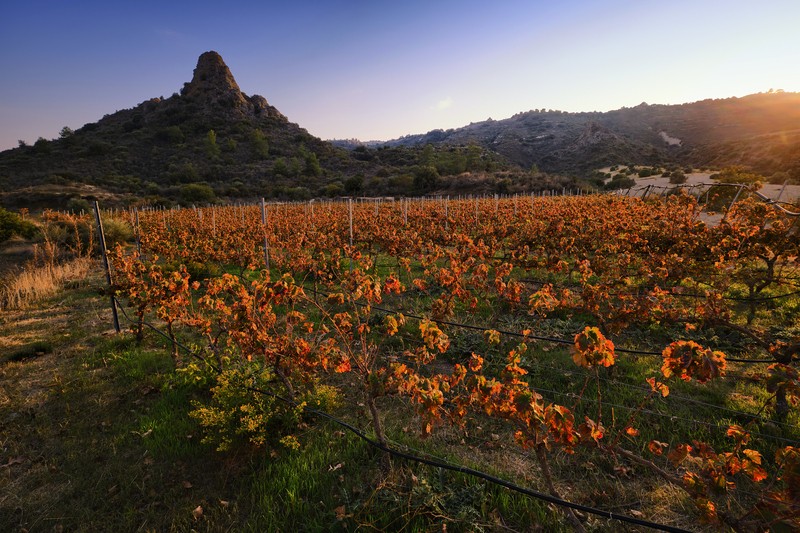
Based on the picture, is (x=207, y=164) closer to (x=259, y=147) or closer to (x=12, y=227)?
(x=259, y=147)

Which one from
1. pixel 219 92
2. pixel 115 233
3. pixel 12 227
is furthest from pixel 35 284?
pixel 219 92

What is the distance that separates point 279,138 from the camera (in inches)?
3135

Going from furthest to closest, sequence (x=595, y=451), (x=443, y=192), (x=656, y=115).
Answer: (x=656, y=115) → (x=443, y=192) → (x=595, y=451)

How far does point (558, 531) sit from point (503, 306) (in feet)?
17.1

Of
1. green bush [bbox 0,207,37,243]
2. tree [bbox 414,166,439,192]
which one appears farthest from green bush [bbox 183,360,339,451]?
tree [bbox 414,166,439,192]

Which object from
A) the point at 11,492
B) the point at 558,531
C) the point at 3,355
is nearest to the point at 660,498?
the point at 558,531

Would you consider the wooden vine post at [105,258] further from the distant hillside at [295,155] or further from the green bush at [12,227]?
the distant hillside at [295,155]

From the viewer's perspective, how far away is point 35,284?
9.32 meters

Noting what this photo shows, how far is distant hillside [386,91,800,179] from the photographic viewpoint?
160 ft

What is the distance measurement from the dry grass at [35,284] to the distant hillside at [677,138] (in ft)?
180

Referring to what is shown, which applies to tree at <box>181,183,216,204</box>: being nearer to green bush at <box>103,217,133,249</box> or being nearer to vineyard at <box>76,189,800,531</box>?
green bush at <box>103,217,133,249</box>

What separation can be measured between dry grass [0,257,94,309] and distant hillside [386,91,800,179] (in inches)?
2156

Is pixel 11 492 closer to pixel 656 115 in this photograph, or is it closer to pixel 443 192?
pixel 443 192

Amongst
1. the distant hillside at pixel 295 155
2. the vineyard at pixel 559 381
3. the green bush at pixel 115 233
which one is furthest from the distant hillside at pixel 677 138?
the green bush at pixel 115 233
